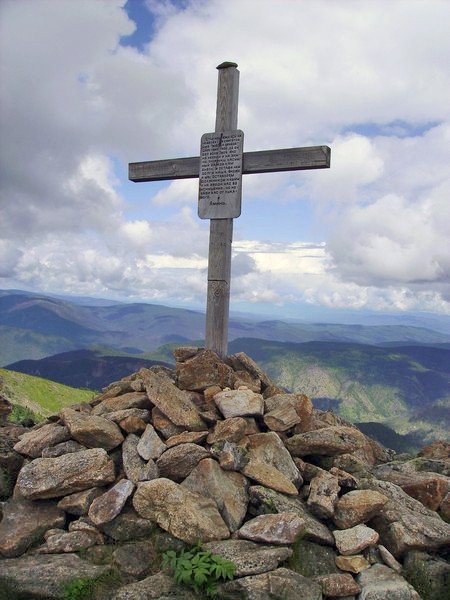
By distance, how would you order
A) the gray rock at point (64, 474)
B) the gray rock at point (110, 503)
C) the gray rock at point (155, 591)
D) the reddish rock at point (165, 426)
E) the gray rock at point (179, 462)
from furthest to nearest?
the reddish rock at point (165, 426)
the gray rock at point (179, 462)
the gray rock at point (64, 474)
the gray rock at point (110, 503)
the gray rock at point (155, 591)

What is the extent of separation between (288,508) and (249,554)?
1279 mm

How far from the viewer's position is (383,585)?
708cm

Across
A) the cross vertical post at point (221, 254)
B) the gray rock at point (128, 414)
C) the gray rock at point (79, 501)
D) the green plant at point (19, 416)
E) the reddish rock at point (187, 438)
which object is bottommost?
the green plant at point (19, 416)

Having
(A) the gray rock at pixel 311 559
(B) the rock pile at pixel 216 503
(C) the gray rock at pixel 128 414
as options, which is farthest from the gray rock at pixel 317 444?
(C) the gray rock at pixel 128 414

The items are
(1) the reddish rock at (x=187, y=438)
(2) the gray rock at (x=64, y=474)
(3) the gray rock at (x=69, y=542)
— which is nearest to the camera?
(3) the gray rock at (x=69, y=542)

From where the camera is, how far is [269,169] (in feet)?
39.9

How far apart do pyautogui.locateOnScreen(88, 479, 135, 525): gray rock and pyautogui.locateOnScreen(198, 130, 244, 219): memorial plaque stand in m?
7.06

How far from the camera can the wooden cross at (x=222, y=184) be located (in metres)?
12.4

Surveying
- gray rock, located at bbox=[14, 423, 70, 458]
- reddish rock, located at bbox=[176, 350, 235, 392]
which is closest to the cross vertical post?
reddish rock, located at bbox=[176, 350, 235, 392]

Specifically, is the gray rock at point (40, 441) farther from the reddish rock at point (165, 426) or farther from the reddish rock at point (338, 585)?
the reddish rock at point (338, 585)

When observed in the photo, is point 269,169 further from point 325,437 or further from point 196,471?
point 196,471

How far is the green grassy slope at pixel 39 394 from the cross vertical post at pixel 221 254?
72725 millimetres

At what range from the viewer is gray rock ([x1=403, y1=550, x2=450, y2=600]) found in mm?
7293

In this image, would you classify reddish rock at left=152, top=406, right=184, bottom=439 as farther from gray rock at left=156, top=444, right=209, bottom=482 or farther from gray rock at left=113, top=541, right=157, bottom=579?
gray rock at left=113, top=541, right=157, bottom=579
